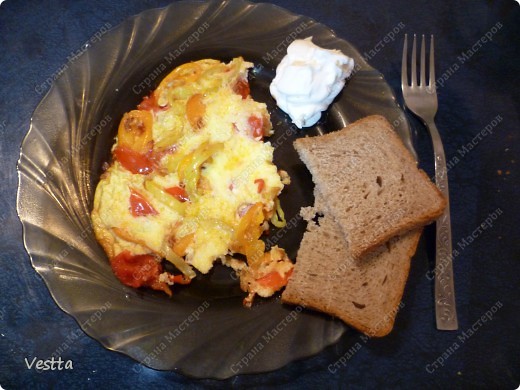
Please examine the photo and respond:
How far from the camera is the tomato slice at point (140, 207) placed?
3.48 metres

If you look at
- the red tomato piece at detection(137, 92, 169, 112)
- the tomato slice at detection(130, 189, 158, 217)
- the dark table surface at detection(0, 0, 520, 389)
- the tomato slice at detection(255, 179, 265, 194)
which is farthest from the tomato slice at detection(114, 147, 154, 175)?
the dark table surface at detection(0, 0, 520, 389)

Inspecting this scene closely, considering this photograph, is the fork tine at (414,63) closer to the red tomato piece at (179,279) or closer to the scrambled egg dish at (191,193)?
the scrambled egg dish at (191,193)

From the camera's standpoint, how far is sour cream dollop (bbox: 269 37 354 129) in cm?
361

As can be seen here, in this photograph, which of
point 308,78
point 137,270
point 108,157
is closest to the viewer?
point 137,270

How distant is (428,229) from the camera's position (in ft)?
12.5

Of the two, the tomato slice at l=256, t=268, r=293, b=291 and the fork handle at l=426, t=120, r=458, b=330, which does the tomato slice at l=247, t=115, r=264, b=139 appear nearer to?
the tomato slice at l=256, t=268, r=293, b=291

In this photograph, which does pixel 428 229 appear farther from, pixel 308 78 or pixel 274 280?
pixel 308 78

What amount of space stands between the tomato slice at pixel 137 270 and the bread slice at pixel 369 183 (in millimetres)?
1427

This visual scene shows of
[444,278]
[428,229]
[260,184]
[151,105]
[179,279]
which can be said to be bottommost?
[444,278]

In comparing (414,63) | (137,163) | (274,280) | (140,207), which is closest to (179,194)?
(140,207)

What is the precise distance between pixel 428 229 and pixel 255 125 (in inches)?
65.8

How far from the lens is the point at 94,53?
3.81 metres

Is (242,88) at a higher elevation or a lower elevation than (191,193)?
higher

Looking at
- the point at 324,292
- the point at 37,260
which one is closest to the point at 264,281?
the point at 324,292
